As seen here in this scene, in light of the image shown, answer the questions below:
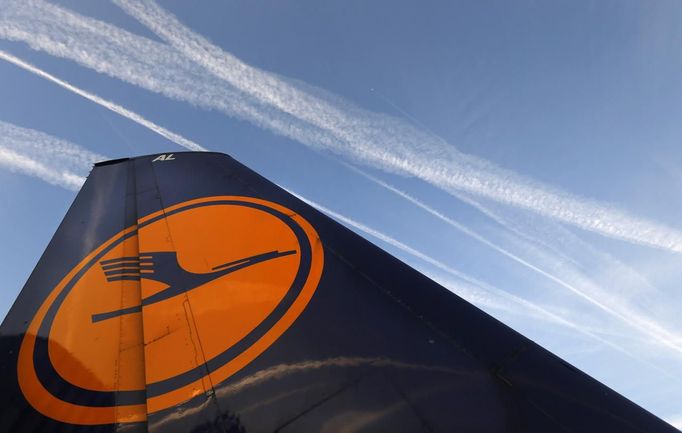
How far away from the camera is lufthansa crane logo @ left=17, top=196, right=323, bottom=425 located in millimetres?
3008

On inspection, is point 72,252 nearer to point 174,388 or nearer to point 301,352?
point 174,388

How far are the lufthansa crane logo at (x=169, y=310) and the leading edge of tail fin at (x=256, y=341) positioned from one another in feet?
0.05

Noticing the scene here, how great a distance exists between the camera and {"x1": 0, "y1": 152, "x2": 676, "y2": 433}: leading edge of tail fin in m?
2.48

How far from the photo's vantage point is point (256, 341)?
3047mm

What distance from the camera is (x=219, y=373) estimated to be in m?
2.91

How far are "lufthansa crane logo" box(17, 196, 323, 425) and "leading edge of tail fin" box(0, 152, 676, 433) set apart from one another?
15mm

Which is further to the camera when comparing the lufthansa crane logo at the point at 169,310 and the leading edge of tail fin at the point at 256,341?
the lufthansa crane logo at the point at 169,310

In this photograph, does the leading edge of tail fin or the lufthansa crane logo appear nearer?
the leading edge of tail fin

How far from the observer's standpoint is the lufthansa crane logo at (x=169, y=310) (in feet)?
9.87

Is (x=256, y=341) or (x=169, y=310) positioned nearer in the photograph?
(x=256, y=341)

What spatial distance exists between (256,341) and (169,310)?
0.94 metres

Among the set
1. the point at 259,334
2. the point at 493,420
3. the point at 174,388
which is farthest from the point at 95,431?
the point at 493,420

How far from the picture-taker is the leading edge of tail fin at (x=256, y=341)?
2.48 meters

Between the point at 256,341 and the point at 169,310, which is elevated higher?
the point at 256,341
